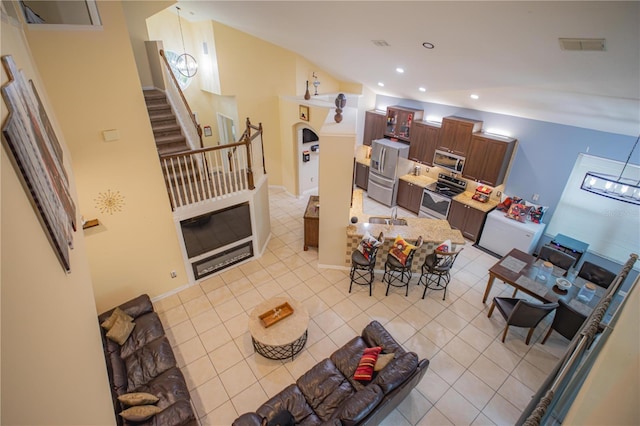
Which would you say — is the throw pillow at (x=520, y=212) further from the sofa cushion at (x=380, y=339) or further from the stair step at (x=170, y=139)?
the stair step at (x=170, y=139)

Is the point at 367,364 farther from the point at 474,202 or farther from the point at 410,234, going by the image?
the point at 474,202

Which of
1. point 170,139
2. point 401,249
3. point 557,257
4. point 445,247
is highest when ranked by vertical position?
point 170,139

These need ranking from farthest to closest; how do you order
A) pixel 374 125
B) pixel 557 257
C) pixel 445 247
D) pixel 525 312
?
pixel 374 125, pixel 557 257, pixel 445 247, pixel 525 312

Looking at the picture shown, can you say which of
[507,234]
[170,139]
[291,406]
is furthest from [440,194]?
[170,139]

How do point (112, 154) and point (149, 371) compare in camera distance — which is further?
point (112, 154)

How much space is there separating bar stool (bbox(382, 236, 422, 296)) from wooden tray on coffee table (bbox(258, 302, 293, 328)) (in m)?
2.04

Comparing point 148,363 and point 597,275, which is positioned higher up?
point 597,275

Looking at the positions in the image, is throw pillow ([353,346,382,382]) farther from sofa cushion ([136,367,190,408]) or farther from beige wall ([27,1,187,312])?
beige wall ([27,1,187,312])

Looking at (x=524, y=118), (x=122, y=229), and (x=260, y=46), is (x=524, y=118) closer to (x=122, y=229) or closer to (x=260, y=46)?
(x=260, y=46)

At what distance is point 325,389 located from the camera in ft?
13.0

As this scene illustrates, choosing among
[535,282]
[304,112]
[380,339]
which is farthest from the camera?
[304,112]

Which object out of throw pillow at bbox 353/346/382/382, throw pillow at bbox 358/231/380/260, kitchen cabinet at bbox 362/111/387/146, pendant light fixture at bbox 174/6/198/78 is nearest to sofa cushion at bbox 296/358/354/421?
throw pillow at bbox 353/346/382/382

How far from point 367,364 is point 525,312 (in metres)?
2.62

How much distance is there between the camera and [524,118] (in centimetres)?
660
